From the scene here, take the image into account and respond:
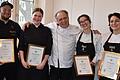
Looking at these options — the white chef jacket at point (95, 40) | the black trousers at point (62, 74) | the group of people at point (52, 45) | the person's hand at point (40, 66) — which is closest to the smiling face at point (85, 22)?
the group of people at point (52, 45)

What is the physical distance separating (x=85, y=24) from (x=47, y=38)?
0.48 metres

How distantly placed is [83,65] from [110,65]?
336 mm

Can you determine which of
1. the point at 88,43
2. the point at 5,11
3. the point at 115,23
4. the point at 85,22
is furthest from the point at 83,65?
the point at 5,11

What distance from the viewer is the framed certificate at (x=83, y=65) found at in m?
2.71

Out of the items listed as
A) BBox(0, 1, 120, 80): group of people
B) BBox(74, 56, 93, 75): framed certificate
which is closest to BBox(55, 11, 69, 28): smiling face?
BBox(0, 1, 120, 80): group of people

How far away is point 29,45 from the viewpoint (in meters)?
2.76

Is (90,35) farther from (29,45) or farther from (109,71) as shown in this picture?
(29,45)

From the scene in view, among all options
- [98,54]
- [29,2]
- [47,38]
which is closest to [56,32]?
[47,38]

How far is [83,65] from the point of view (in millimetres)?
2723

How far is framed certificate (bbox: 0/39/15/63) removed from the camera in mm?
2742

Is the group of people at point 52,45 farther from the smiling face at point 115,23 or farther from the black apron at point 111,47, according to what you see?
the smiling face at point 115,23

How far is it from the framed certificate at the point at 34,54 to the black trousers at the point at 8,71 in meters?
0.22

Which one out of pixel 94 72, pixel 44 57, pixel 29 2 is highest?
pixel 29 2

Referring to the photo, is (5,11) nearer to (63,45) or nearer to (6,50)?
(6,50)
